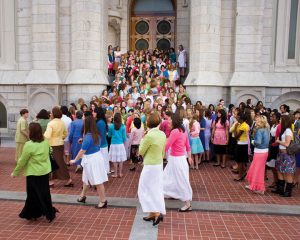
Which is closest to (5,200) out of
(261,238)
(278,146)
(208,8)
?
(261,238)

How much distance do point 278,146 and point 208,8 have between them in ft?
26.8

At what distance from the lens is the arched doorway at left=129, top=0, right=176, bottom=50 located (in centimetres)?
1953

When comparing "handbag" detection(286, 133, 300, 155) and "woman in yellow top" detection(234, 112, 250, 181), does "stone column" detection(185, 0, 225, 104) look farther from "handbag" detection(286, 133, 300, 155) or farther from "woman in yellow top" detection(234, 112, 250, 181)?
"handbag" detection(286, 133, 300, 155)

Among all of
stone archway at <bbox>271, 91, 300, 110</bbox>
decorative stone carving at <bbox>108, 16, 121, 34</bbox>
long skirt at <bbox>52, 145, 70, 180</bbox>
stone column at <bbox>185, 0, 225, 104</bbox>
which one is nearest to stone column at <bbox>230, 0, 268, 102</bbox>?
stone column at <bbox>185, 0, 225, 104</bbox>

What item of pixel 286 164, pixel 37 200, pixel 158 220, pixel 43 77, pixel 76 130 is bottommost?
pixel 158 220

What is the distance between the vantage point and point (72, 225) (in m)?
5.80

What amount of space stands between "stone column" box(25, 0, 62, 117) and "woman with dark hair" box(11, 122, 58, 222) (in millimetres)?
9165

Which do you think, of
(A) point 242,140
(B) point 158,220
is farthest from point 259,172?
(B) point 158,220

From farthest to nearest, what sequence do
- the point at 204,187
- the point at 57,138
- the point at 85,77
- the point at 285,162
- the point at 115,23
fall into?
the point at 115,23
the point at 85,77
the point at 204,187
the point at 57,138
the point at 285,162

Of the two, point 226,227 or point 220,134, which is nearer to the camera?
point 226,227

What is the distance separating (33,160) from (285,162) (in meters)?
5.35

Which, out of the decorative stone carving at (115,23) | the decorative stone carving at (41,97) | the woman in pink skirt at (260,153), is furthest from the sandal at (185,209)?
the decorative stone carving at (115,23)

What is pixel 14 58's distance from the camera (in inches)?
617

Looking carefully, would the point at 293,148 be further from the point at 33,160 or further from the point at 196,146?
the point at 33,160
